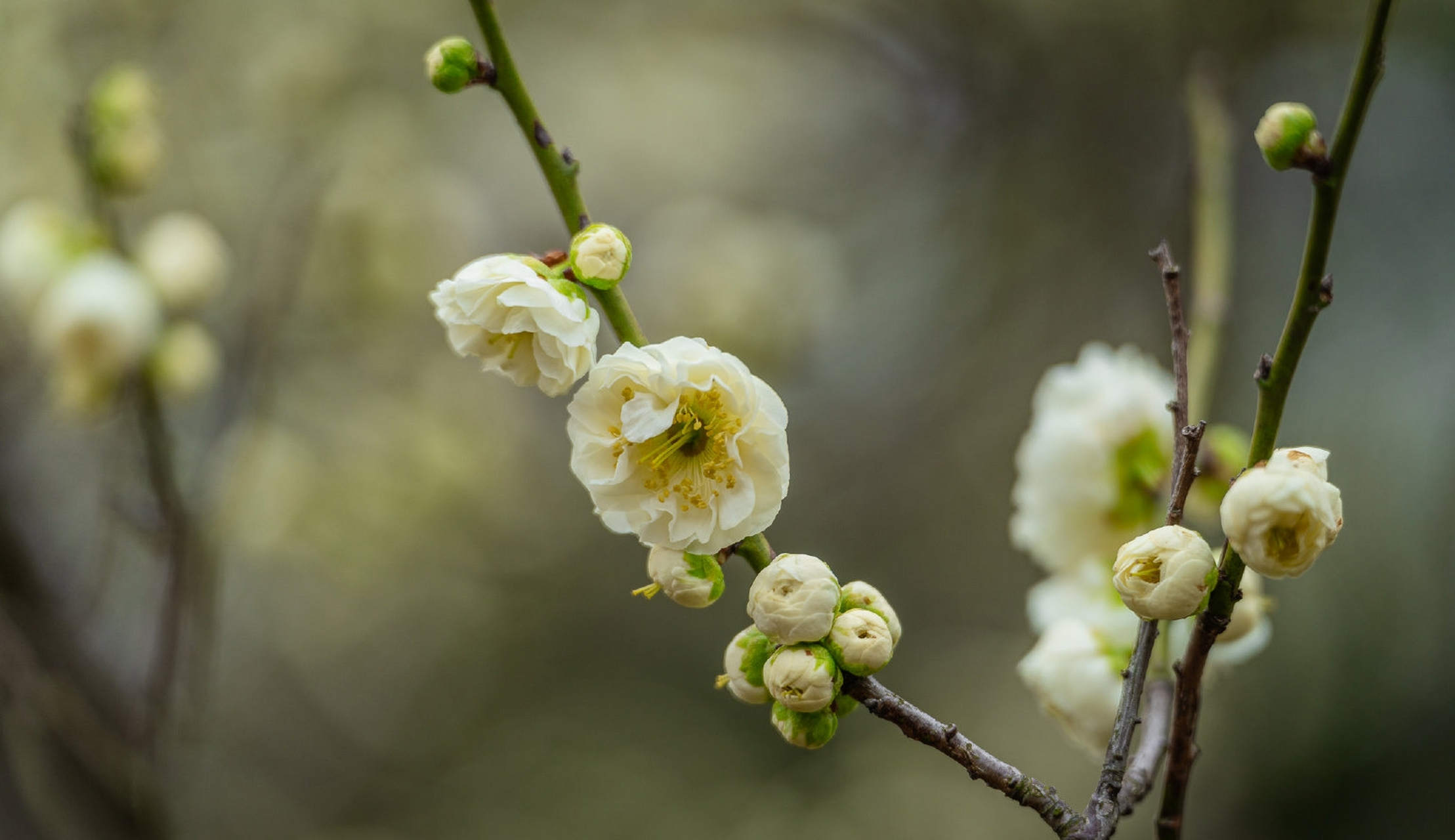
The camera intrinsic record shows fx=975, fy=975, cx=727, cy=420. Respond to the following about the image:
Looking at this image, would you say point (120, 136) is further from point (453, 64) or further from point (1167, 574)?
point (1167, 574)

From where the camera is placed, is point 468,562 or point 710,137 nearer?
point 468,562

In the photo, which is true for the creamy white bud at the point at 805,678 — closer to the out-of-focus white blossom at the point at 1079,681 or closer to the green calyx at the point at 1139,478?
the out-of-focus white blossom at the point at 1079,681

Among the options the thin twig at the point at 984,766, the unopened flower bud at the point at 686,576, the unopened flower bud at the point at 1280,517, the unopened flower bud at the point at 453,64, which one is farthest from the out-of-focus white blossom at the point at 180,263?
the unopened flower bud at the point at 1280,517

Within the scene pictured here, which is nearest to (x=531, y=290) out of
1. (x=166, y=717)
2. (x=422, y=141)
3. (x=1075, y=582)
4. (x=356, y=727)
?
(x=1075, y=582)

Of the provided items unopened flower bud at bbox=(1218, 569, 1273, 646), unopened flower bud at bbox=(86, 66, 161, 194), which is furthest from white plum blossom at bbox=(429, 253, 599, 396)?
unopened flower bud at bbox=(86, 66, 161, 194)

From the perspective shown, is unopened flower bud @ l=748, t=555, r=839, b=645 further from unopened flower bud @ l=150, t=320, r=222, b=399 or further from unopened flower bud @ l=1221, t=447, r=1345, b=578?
unopened flower bud @ l=150, t=320, r=222, b=399

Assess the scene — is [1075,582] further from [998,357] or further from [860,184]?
[860,184]
